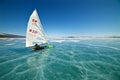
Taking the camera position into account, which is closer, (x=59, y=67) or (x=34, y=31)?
(x=59, y=67)

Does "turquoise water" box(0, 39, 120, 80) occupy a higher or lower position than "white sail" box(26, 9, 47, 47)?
lower

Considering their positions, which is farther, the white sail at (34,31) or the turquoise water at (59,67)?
the white sail at (34,31)

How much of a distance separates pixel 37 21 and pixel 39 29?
7.20ft

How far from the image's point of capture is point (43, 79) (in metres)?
8.44

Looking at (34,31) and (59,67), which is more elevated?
(34,31)

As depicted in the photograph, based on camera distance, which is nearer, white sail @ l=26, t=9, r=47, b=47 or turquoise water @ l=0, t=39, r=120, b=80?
turquoise water @ l=0, t=39, r=120, b=80

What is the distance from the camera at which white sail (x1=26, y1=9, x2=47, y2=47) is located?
65.7 ft

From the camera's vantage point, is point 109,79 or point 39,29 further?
point 39,29

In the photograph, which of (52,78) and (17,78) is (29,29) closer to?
(17,78)

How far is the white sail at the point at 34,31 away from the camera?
20016 millimetres

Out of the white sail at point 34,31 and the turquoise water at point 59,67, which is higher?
the white sail at point 34,31

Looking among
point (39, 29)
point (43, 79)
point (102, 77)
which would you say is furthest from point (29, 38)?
point (102, 77)

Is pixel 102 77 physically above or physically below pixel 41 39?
below

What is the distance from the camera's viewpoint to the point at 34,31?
20.9 m
